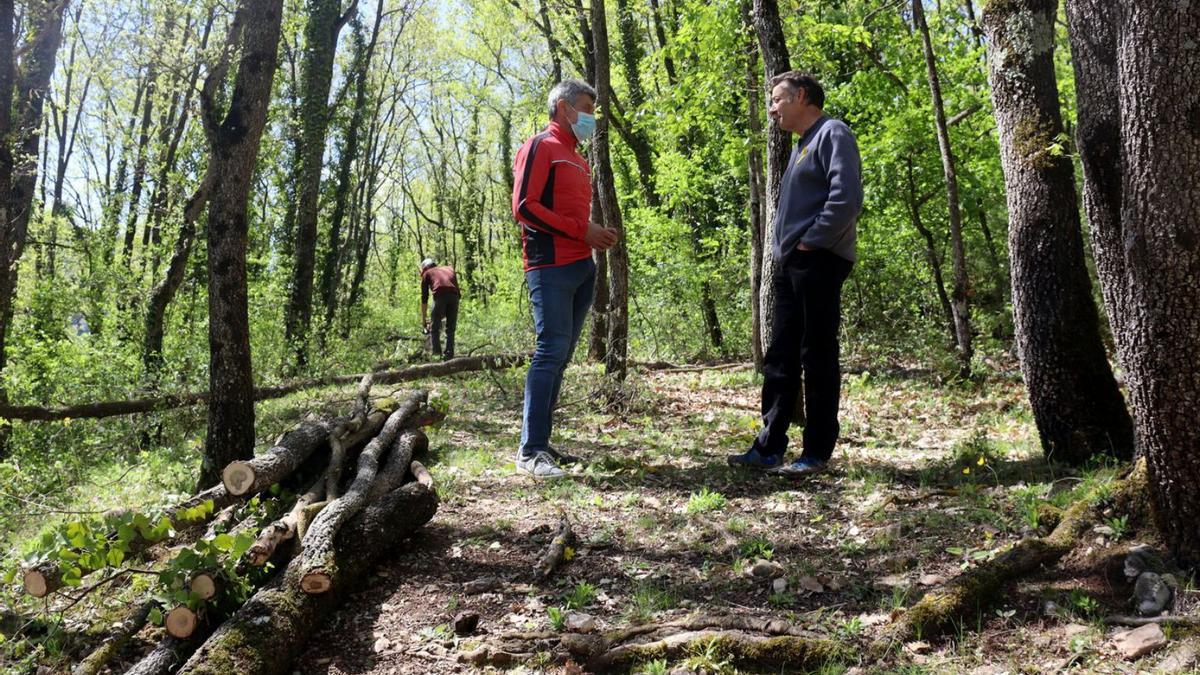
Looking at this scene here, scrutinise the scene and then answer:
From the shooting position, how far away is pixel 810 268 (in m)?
4.88

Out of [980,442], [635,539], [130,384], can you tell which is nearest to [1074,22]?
[980,442]

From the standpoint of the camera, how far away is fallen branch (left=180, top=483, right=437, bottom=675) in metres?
2.96

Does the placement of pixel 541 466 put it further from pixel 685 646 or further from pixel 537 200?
pixel 685 646

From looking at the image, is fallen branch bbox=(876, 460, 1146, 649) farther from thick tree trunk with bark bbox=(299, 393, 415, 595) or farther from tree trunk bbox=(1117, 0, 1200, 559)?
thick tree trunk with bark bbox=(299, 393, 415, 595)

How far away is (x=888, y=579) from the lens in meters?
3.46

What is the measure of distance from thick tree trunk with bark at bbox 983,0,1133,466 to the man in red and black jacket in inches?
97.9

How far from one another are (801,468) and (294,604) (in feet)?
10.2

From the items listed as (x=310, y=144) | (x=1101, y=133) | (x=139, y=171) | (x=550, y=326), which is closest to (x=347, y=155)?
(x=139, y=171)

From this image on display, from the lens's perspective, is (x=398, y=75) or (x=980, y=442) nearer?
(x=980, y=442)

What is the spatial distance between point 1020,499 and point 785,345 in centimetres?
163

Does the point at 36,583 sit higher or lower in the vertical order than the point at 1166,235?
lower

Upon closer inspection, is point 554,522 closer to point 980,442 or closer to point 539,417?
point 539,417

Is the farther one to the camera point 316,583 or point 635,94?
point 635,94

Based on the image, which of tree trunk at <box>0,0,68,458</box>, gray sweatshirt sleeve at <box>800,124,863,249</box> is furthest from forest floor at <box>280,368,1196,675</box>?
tree trunk at <box>0,0,68,458</box>
